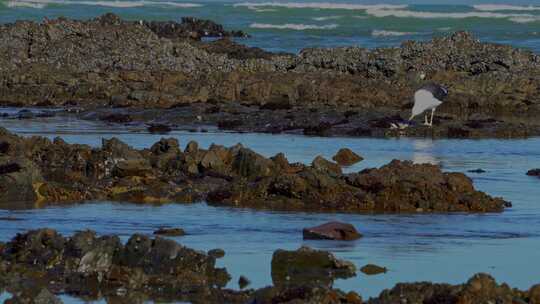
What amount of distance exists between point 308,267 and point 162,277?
4.07 ft

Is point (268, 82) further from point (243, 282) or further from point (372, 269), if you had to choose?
point (243, 282)

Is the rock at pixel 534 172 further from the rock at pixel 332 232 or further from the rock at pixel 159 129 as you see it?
the rock at pixel 159 129

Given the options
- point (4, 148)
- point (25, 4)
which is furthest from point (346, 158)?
point (25, 4)

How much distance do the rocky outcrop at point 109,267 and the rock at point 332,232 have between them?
6.76 ft

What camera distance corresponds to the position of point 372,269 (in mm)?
10469

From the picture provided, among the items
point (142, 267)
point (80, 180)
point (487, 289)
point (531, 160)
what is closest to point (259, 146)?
point (531, 160)

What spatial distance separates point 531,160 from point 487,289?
12709 mm

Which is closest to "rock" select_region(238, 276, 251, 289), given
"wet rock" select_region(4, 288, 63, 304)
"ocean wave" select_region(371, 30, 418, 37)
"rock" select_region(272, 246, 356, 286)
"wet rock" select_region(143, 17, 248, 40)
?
"rock" select_region(272, 246, 356, 286)

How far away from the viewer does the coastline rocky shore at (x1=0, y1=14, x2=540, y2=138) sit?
2617 centimetres

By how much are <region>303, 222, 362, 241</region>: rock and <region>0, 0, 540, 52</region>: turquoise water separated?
172ft

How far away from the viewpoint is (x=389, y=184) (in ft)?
49.5

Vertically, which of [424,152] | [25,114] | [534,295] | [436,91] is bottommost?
[25,114]

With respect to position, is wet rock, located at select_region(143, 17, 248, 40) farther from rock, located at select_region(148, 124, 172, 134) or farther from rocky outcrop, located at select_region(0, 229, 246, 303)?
rocky outcrop, located at select_region(0, 229, 246, 303)

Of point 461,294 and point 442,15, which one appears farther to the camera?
point 442,15
